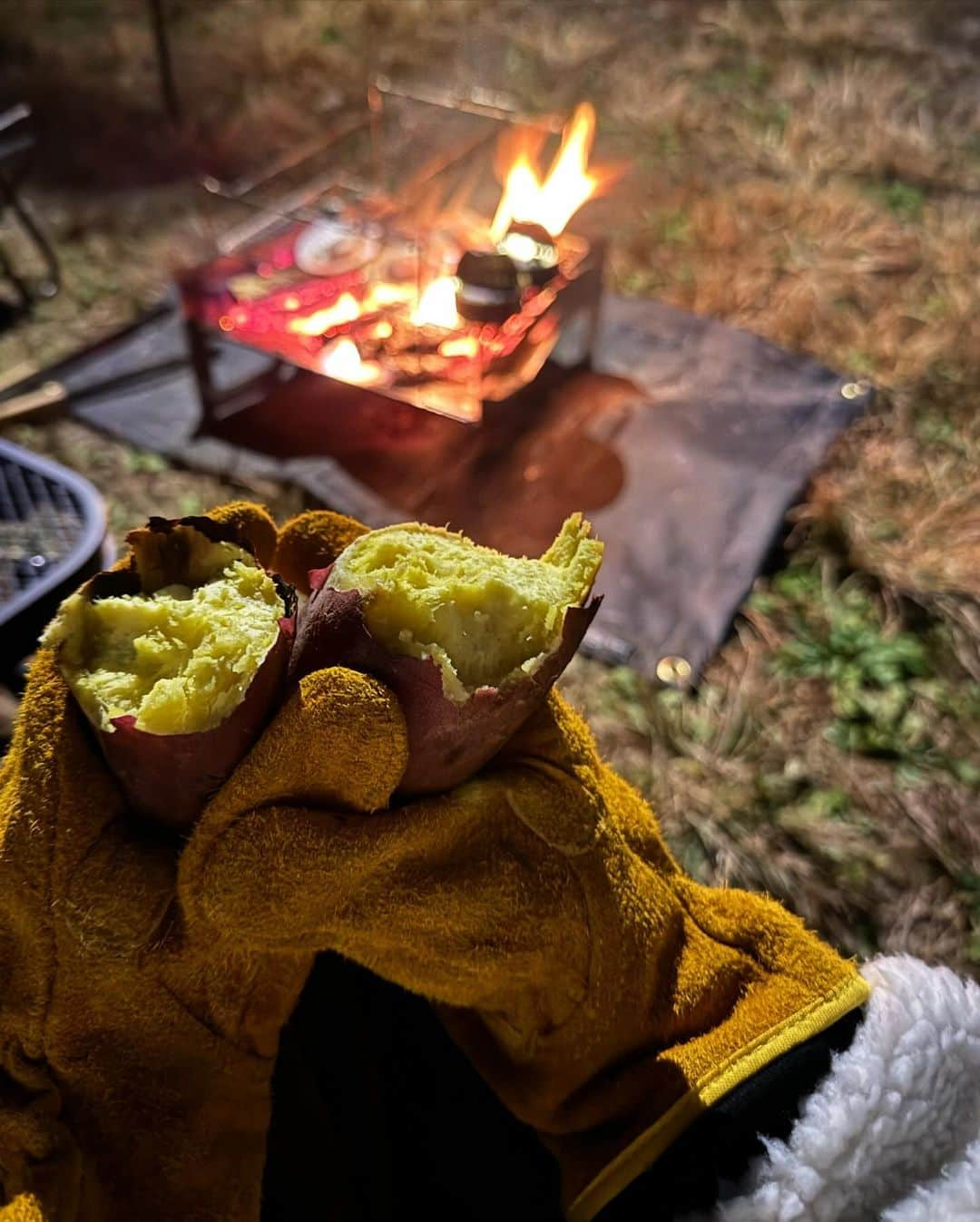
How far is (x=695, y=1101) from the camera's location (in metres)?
0.91

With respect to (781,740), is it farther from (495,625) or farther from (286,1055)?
(495,625)

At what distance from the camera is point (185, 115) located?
484 cm

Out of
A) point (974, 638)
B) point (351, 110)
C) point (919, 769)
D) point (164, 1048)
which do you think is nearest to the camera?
point (164, 1048)

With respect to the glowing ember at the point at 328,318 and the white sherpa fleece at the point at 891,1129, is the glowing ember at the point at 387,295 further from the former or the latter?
the white sherpa fleece at the point at 891,1129

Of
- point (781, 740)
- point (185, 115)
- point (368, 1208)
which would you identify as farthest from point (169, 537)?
point (185, 115)

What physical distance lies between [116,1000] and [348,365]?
2238 millimetres

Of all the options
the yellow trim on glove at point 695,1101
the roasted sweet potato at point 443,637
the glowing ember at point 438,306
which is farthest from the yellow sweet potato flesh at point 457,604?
the glowing ember at point 438,306

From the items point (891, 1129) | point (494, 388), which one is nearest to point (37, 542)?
point (494, 388)

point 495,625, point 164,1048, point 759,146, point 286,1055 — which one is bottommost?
point 759,146

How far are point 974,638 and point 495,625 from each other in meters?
2.01

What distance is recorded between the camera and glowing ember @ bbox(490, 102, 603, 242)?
10.1 ft

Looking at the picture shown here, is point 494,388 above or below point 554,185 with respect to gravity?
below

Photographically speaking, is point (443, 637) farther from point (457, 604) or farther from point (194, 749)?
point (194, 749)

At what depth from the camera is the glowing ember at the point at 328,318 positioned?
9.59 feet
